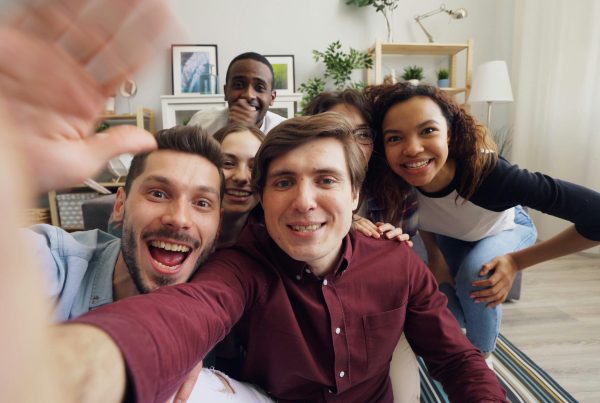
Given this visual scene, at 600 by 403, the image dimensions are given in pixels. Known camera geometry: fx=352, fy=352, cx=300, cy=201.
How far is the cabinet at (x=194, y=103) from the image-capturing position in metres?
3.74

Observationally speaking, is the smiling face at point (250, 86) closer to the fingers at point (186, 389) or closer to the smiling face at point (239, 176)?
the smiling face at point (239, 176)

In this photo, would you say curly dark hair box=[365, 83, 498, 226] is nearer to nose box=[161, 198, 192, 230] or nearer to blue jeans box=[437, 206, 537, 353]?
blue jeans box=[437, 206, 537, 353]

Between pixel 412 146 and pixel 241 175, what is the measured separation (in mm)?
646

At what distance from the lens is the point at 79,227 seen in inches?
143

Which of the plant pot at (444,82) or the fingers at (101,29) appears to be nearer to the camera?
the fingers at (101,29)

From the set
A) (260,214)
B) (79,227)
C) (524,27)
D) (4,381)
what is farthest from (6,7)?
(524,27)

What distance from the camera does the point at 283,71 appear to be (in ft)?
13.0

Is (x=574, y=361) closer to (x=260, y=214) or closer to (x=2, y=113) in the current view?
(x=260, y=214)

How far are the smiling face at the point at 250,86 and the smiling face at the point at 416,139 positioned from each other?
0.87m

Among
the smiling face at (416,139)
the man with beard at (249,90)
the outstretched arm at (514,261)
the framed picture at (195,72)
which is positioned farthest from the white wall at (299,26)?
the outstretched arm at (514,261)

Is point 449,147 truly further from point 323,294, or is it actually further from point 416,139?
point 323,294

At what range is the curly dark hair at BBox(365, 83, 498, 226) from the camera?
1329 mm

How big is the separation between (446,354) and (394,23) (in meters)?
3.96

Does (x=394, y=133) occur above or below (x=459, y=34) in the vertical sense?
below
